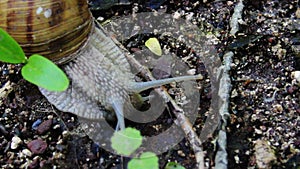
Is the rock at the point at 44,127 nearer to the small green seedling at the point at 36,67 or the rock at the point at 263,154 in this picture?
the small green seedling at the point at 36,67

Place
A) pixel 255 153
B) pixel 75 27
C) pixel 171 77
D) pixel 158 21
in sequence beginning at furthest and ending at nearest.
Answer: pixel 158 21 < pixel 171 77 < pixel 75 27 < pixel 255 153

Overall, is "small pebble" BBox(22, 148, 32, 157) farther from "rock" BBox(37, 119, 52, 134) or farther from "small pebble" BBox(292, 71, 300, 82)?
"small pebble" BBox(292, 71, 300, 82)

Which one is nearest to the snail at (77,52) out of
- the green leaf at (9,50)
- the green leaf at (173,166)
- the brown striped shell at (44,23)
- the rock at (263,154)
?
the brown striped shell at (44,23)

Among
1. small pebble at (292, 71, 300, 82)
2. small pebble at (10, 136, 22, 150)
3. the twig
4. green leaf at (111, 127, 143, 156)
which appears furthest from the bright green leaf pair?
small pebble at (292, 71, 300, 82)

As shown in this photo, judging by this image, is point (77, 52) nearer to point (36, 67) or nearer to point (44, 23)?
point (44, 23)

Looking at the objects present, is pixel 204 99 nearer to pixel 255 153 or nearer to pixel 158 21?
pixel 255 153

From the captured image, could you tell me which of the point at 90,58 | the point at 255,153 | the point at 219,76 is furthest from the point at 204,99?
the point at 90,58

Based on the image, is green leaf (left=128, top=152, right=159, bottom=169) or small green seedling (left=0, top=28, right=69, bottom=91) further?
green leaf (left=128, top=152, right=159, bottom=169)

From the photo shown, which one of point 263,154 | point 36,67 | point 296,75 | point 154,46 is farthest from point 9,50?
point 296,75
